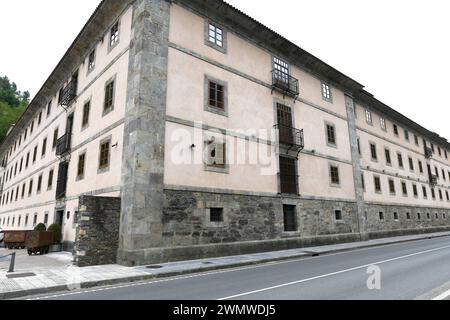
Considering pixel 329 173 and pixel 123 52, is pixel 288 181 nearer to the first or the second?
pixel 329 173

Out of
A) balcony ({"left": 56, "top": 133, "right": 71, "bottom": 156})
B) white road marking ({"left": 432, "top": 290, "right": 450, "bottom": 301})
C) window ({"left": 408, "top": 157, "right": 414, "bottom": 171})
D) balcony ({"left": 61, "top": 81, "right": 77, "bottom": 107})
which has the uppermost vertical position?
balcony ({"left": 61, "top": 81, "right": 77, "bottom": 107})

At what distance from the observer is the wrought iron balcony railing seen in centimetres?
1705

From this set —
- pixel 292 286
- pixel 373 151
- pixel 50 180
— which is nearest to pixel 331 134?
pixel 373 151

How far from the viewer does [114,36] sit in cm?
1510

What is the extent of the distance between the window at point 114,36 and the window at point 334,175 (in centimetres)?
1568

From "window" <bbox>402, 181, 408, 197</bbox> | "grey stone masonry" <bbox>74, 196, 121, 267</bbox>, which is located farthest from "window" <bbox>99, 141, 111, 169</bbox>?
"window" <bbox>402, 181, 408, 197</bbox>

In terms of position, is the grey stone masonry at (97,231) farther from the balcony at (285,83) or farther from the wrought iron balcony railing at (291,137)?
the balcony at (285,83)

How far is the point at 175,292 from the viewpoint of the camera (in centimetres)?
678

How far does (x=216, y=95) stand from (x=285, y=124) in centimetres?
533

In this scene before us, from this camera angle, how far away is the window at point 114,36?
1481 centimetres

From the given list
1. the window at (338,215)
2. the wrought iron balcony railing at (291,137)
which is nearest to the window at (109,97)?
the wrought iron balcony railing at (291,137)

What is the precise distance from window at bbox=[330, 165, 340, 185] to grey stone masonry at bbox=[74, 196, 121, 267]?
14.6 metres

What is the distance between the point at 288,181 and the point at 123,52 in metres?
11.2

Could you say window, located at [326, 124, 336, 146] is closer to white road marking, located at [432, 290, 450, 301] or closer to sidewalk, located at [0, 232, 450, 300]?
sidewalk, located at [0, 232, 450, 300]
